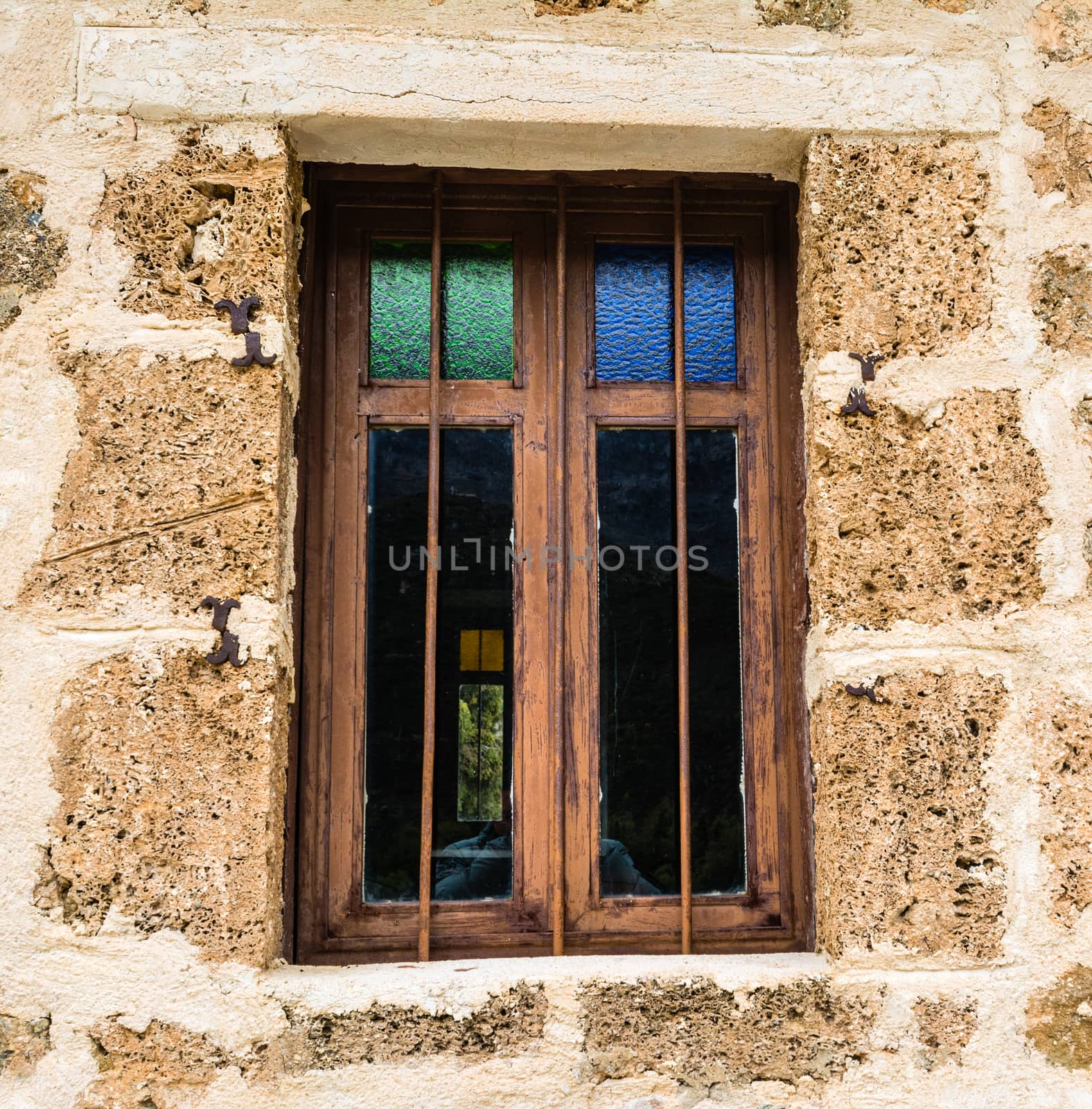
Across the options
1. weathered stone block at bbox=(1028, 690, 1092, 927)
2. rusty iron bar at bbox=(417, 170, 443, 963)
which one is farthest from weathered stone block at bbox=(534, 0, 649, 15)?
weathered stone block at bbox=(1028, 690, 1092, 927)

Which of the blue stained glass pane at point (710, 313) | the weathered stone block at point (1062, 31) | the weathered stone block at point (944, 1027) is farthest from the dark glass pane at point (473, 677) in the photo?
the weathered stone block at point (1062, 31)

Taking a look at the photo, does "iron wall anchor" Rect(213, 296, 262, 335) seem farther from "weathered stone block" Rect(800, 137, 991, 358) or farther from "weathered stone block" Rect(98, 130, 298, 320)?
"weathered stone block" Rect(800, 137, 991, 358)

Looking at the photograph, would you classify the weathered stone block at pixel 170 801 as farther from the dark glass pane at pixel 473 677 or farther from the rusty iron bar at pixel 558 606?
the rusty iron bar at pixel 558 606

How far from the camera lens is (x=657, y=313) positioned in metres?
1.71

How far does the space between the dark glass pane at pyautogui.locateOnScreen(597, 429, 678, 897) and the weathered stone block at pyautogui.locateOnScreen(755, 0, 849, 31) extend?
710 millimetres

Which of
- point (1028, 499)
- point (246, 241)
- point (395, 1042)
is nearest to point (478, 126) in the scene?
point (246, 241)

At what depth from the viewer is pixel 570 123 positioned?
1.53 meters

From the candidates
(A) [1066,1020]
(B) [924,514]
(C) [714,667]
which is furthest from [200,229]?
(A) [1066,1020]

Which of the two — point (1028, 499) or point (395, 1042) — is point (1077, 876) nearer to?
point (1028, 499)

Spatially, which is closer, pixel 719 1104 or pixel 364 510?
pixel 719 1104

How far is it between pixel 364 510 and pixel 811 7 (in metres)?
1.14

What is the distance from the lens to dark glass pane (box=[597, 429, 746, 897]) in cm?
160

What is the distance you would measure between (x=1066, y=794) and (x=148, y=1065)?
143 centimetres

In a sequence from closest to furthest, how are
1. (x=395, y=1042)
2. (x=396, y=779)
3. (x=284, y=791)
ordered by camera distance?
(x=395, y=1042), (x=284, y=791), (x=396, y=779)
